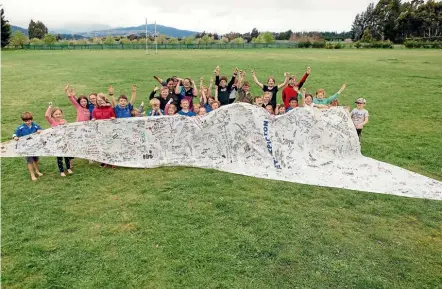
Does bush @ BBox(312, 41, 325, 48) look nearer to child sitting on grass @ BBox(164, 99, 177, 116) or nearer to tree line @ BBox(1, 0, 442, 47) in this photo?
tree line @ BBox(1, 0, 442, 47)

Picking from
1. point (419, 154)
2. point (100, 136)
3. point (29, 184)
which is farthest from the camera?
point (419, 154)

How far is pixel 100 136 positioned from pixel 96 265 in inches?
148

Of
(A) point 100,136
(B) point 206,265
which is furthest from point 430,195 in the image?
(A) point 100,136

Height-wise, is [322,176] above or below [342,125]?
below

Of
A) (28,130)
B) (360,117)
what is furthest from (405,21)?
(28,130)

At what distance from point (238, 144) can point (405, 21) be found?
9046cm

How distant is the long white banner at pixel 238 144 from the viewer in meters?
7.84

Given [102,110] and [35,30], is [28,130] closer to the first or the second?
[102,110]

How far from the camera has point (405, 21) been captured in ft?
273

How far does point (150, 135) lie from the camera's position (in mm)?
8281

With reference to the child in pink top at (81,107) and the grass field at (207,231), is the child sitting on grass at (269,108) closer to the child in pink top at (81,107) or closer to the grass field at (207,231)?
the grass field at (207,231)

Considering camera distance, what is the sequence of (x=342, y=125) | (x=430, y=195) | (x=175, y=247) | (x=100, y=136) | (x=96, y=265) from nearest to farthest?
1. (x=96, y=265)
2. (x=175, y=247)
3. (x=430, y=195)
4. (x=100, y=136)
5. (x=342, y=125)

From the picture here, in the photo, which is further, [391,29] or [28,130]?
[391,29]

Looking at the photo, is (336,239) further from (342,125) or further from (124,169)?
(124,169)
